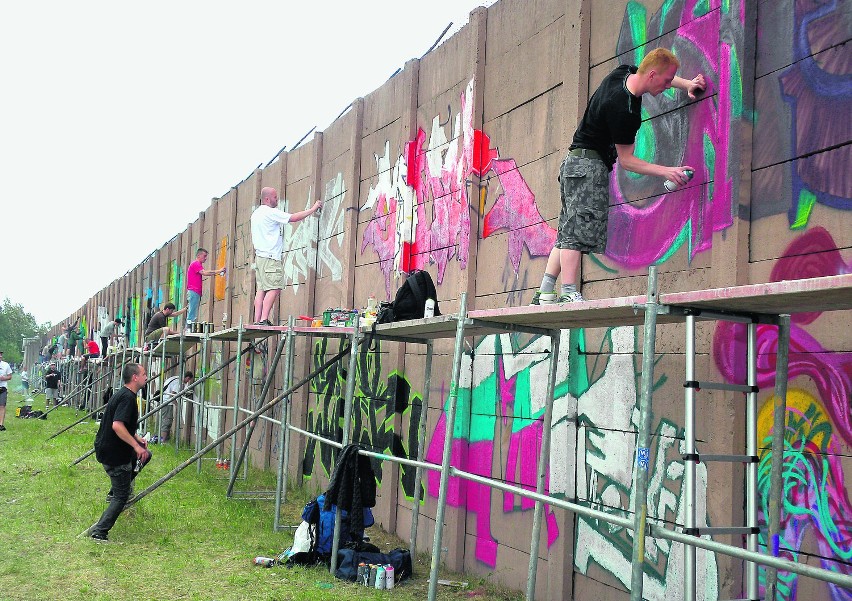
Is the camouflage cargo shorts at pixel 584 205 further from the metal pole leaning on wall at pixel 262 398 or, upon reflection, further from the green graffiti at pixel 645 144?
the metal pole leaning on wall at pixel 262 398

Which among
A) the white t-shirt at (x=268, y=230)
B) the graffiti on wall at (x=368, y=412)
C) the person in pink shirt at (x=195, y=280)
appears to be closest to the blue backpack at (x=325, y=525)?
the graffiti on wall at (x=368, y=412)

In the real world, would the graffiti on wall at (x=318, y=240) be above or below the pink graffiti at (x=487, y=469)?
above

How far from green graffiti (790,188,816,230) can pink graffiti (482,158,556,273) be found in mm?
2216

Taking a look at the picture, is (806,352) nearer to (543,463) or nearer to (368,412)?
(543,463)

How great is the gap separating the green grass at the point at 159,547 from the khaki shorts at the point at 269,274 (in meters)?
2.87

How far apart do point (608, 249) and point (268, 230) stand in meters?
6.51

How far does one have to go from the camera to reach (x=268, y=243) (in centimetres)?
1140

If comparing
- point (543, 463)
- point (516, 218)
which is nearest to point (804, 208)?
point (543, 463)

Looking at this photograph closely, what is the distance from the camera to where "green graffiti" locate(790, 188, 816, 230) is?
428 cm

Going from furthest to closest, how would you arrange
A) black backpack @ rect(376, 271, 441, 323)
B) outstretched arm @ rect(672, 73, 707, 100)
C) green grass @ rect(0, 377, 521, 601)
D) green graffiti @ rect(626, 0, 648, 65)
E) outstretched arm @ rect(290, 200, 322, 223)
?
outstretched arm @ rect(290, 200, 322, 223), black backpack @ rect(376, 271, 441, 323), green grass @ rect(0, 377, 521, 601), green graffiti @ rect(626, 0, 648, 65), outstretched arm @ rect(672, 73, 707, 100)

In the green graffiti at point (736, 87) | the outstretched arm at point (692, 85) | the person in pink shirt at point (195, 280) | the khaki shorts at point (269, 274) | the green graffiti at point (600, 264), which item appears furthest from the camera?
the person in pink shirt at point (195, 280)

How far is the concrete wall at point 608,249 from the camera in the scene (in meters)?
4.25

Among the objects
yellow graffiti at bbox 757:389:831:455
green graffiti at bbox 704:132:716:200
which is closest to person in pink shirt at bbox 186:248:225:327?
green graffiti at bbox 704:132:716:200

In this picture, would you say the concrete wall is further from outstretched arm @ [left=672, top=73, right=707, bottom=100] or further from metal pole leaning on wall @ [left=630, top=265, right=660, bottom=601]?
metal pole leaning on wall @ [left=630, top=265, right=660, bottom=601]
